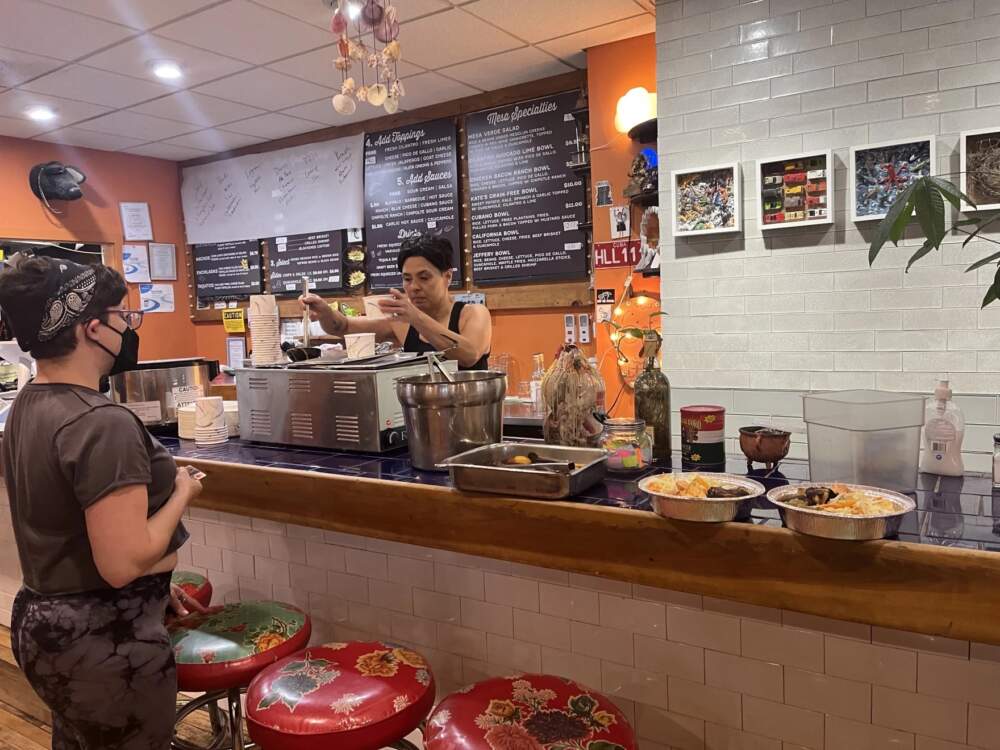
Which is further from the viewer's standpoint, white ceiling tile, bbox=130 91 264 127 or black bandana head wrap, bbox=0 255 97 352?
white ceiling tile, bbox=130 91 264 127

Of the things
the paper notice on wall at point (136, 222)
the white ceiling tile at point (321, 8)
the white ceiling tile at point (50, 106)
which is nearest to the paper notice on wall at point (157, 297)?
the paper notice on wall at point (136, 222)

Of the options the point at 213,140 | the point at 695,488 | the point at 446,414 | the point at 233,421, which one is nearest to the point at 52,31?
the point at 213,140

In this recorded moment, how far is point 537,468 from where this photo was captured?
5.30ft

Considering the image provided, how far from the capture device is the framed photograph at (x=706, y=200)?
3367 millimetres

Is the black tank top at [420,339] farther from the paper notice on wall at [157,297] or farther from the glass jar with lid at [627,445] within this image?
the paper notice on wall at [157,297]

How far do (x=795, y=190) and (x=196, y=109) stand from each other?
3968 mm

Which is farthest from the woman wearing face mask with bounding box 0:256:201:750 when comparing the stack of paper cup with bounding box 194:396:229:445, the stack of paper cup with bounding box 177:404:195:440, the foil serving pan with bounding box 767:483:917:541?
the foil serving pan with bounding box 767:483:917:541

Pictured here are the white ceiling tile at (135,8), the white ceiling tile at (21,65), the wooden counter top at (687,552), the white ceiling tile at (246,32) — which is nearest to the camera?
the wooden counter top at (687,552)

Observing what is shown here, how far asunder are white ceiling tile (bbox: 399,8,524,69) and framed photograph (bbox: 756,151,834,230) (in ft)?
5.19

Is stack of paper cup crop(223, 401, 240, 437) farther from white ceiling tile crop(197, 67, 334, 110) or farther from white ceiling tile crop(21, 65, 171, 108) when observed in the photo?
white ceiling tile crop(21, 65, 171, 108)

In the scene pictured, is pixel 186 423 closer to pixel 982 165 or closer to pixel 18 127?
pixel 982 165

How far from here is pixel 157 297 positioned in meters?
6.47

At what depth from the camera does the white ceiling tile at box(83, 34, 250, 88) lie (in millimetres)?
3805

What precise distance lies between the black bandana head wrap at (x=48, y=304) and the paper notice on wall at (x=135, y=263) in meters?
5.17
